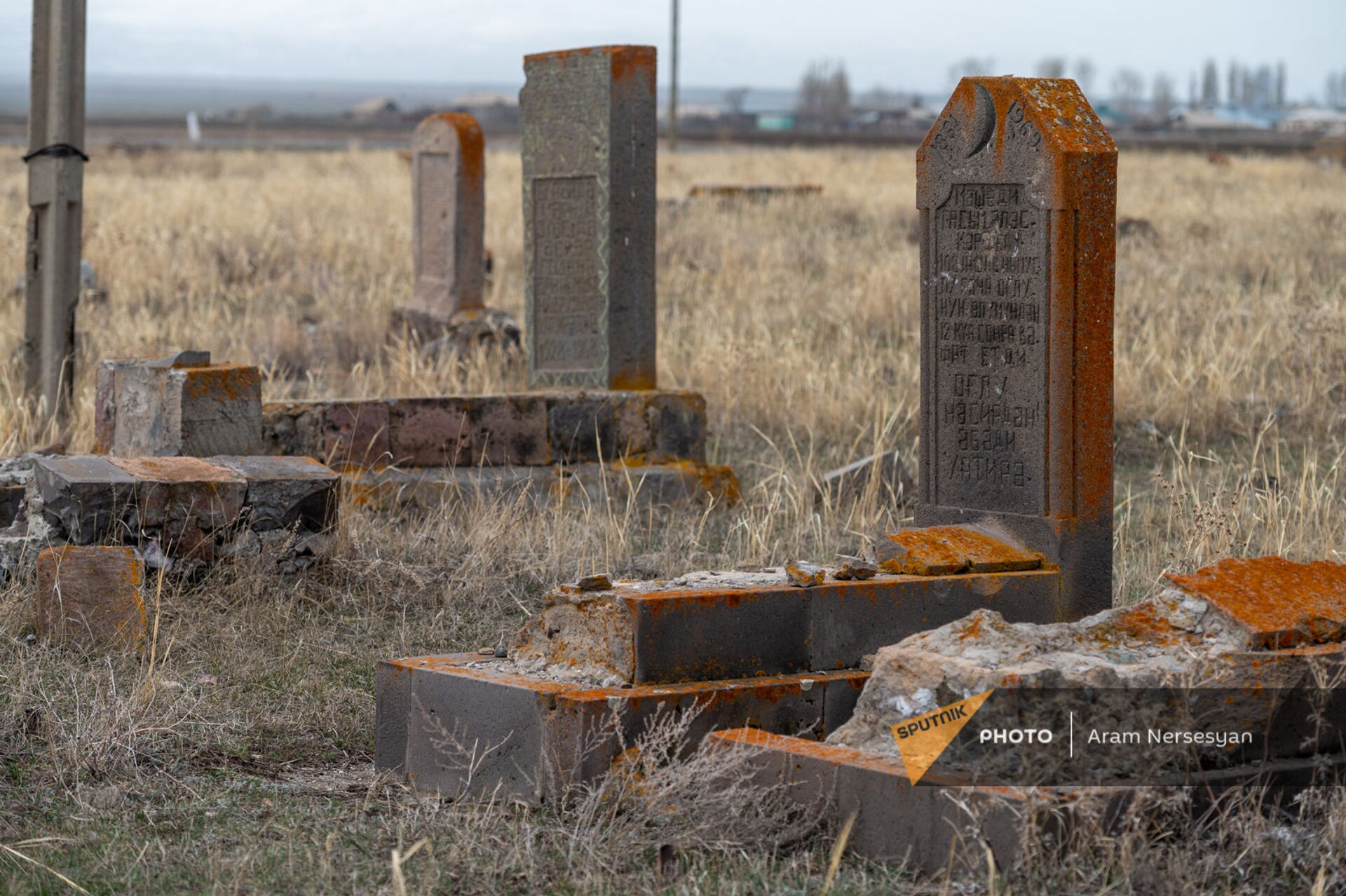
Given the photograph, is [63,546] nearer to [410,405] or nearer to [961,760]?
[410,405]

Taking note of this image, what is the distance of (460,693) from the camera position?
3.94m

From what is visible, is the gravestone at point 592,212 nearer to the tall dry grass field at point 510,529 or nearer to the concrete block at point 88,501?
the tall dry grass field at point 510,529

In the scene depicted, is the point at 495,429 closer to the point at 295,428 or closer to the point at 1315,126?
the point at 295,428

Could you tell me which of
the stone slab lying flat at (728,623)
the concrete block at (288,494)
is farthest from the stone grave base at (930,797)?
the concrete block at (288,494)

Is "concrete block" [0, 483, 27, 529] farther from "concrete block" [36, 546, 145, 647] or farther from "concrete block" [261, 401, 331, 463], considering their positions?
"concrete block" [261, 401, 331, 463]

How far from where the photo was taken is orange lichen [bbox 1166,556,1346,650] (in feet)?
11.7

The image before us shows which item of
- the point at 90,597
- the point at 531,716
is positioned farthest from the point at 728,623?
the point at 90,597

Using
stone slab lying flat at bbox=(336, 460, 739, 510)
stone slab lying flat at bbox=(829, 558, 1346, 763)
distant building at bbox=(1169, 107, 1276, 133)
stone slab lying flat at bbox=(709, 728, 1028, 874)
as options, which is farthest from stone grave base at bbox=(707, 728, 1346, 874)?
distant building at bbox=(1169, 107, 1276, 133)

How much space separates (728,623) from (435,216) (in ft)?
26.1

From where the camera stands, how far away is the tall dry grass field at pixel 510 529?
10.9ft

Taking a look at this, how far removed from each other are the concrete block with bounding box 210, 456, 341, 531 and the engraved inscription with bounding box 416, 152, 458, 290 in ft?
18.3

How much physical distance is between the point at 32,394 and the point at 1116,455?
559 centimetres

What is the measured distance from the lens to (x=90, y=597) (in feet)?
16.0

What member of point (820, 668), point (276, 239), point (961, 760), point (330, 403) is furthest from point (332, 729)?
point (276, 239)
